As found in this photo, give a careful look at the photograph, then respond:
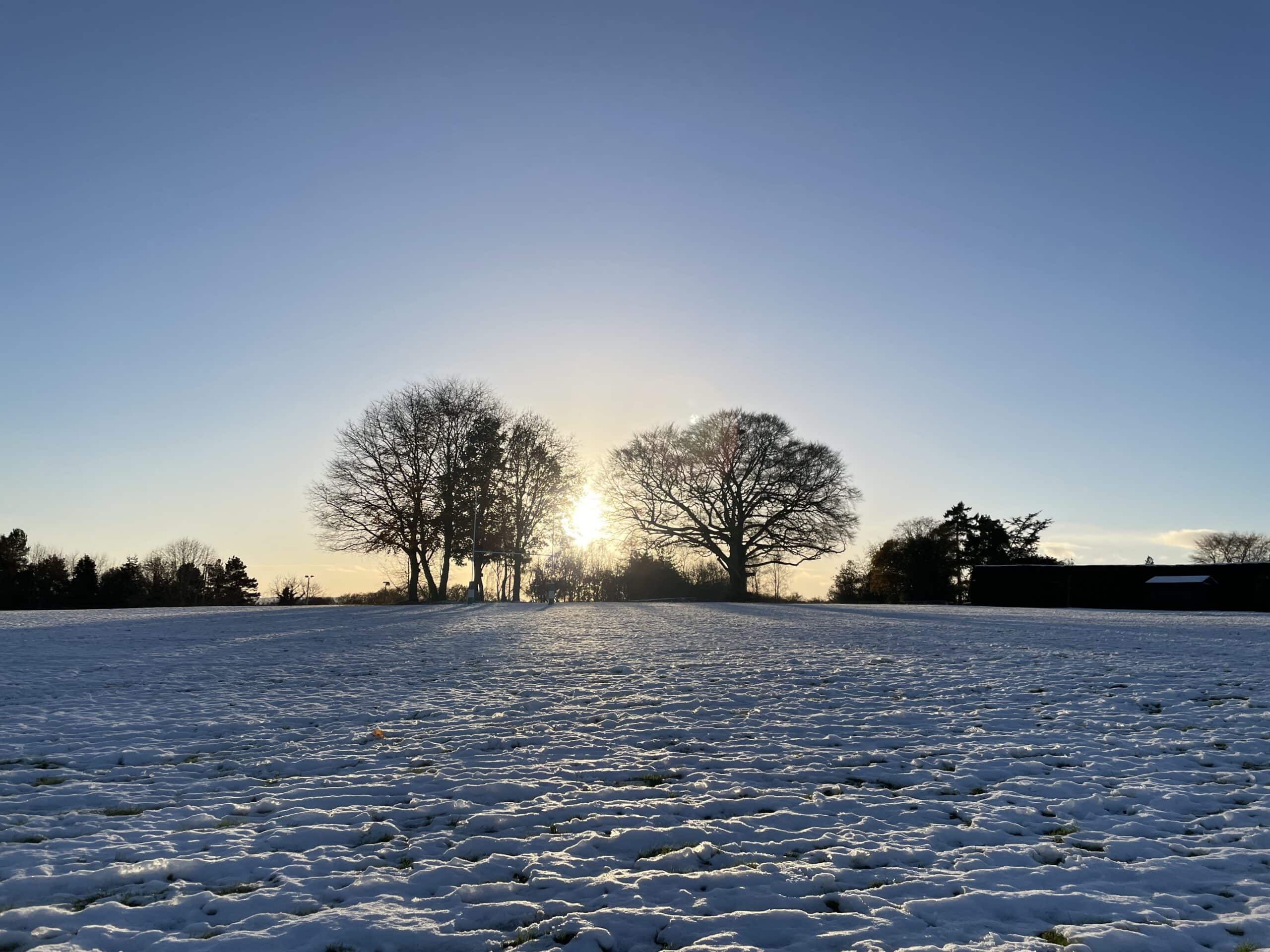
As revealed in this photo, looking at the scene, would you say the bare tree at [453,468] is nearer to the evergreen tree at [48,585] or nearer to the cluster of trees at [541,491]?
the cluster of trees at [541,491]

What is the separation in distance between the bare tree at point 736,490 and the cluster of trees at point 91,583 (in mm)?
30455

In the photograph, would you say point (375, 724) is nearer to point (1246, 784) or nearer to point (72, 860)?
point (72, 860)

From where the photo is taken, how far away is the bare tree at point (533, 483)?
4450 cm

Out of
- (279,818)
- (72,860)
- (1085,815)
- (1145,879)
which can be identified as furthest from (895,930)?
(72,860)

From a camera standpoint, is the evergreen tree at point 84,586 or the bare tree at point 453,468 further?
the evergreen tree at point 84,586

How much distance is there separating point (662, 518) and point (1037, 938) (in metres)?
42.1

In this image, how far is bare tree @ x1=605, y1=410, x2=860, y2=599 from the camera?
4231 cm

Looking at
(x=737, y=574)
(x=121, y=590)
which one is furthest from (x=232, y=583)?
(x=737, y=574)

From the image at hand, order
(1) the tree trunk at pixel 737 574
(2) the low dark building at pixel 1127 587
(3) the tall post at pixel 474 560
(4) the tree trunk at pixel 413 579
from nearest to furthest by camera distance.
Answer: (2) the low dark building at pixel 1127 587
(3) the tall post at pixel 474 560
(4) the tree trunk at pixel 413 579
(1) the tree trunk at pixel 737 574

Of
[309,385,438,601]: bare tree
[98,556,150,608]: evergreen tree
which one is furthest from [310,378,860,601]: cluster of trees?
Result: [98,556,150,608]: evergreen tree

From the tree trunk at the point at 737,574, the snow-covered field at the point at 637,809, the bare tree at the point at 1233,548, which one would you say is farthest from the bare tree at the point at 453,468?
the bare tree at the point at 1233,548

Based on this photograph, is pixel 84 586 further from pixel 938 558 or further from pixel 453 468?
pixel 938 558

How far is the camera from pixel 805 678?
10477 mm

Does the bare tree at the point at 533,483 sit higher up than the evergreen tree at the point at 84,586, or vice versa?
the bare tree at the point at 533,483
